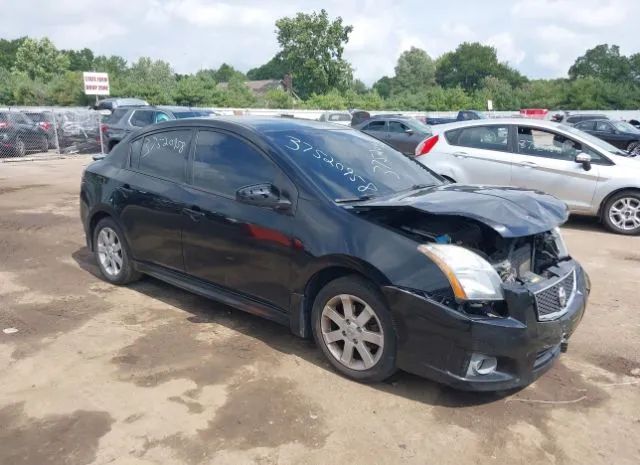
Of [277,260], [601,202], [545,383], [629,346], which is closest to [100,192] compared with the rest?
[277,260]

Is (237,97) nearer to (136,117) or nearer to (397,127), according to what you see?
(397,127)

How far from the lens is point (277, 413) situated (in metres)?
3.38

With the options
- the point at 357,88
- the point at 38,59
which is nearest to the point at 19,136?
the point at 38,59

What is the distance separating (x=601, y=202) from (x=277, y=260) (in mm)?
6271

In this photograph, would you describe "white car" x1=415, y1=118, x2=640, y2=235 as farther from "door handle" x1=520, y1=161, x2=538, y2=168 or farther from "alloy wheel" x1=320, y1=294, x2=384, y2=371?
"alloy wheel" x1=320, y1=294, x2=384, y2=371

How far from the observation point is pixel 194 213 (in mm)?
4559

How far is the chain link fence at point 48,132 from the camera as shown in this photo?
18391mm

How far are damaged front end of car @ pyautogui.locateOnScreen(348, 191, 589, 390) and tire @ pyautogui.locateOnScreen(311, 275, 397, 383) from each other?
0.35ft

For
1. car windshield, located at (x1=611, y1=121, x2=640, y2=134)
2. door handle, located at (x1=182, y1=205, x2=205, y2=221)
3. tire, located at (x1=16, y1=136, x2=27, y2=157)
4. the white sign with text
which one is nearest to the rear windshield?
tire, located at (x1=16, y1=136, x2=27, y2=157)

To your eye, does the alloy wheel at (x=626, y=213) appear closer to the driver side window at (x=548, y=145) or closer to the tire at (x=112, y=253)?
the driver side window at (x=548, y=145)

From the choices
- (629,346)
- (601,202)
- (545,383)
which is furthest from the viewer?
(601,202)

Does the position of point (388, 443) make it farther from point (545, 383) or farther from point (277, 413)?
point (545, 383)

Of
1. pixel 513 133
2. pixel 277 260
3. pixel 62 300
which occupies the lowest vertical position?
pixel 62 300

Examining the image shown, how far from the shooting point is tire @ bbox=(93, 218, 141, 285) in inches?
215
